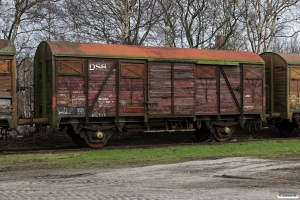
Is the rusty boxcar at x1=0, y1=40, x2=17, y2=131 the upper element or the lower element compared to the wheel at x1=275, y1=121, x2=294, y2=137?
upper

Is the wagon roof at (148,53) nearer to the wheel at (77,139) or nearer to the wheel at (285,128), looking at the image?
the wheel at (77,139)

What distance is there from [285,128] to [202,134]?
197 inches

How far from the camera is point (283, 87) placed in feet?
64.2

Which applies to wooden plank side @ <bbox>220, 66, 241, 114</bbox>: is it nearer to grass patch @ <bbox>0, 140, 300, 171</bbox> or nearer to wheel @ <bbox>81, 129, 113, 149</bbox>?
grass patch @ <bbox>0, 140, 300, 171</bbox>

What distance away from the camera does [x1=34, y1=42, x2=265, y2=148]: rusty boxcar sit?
49.4ft

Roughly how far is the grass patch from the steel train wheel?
17.7 feet

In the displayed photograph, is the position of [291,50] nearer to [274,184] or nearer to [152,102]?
[152,102]

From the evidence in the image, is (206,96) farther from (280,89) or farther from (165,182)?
(165,182)

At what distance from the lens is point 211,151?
14.3 meters

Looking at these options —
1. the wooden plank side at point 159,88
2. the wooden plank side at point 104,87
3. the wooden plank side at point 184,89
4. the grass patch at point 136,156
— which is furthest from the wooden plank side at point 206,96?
the wooden plank side at point 104,87

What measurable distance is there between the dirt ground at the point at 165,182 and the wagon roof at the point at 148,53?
5887mm

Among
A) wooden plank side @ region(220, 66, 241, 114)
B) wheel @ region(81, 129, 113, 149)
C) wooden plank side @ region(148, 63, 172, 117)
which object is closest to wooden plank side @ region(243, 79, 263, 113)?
wooden plank side @ region(220, 66, 241, 114)

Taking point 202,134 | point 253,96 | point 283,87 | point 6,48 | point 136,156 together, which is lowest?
point 136,156

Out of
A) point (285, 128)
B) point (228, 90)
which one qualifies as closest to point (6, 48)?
point (228, 90)
